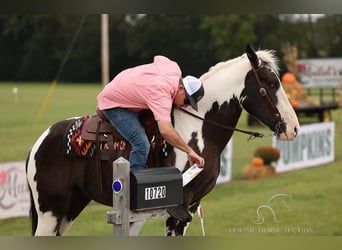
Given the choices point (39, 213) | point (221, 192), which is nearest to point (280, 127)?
point (39, 213)

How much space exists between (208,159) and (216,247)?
1.35 metres

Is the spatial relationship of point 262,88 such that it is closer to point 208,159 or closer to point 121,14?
point 208,159

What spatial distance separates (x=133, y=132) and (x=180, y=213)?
1.73 ft

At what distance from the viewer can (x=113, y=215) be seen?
3.17 metres

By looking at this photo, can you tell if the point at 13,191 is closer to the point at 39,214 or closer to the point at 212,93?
the point at 39,214

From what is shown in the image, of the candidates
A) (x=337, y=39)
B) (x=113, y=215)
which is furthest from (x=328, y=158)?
(x=113, y=215)

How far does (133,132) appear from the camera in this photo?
3949 mm

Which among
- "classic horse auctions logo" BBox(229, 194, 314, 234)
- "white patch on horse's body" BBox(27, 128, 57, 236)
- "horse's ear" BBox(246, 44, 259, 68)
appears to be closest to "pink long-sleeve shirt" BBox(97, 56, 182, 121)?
"horse's ear" BBox(246, 44, 259, 68)

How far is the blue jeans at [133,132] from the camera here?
393 cm

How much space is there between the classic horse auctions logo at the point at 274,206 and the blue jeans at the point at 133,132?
2.27 meters

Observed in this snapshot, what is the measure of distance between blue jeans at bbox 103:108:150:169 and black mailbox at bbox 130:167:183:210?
1.70 ft

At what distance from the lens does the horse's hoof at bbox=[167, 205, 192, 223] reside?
387 centimetres

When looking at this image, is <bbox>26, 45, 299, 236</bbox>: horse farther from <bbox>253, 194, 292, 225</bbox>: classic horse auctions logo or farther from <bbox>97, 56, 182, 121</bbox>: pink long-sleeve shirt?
<bbox>253, 194, 292, 225</bbox>: classic horse auctions logo

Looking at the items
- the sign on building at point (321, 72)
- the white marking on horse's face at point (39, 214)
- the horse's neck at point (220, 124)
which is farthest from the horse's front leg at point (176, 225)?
the sign on building at point (321, 72)
